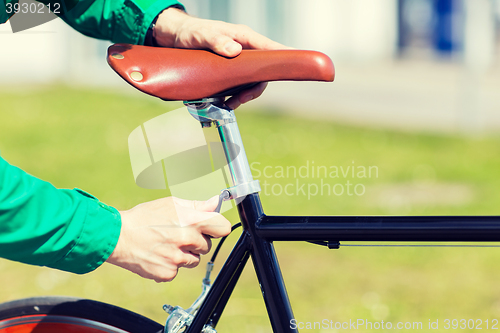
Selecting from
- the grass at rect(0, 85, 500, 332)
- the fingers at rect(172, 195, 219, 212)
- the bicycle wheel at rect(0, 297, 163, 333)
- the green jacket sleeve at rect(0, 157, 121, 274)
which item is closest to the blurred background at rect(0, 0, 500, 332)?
the grass at rect(0, 85, 500, 332)

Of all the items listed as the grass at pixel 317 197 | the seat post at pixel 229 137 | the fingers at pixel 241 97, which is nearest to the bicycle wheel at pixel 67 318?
the seat post at pixel 229 137

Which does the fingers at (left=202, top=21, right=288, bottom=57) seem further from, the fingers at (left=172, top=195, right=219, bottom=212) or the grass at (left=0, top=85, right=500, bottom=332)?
the grass at (left=0, top=85, right=500, bottom=332)

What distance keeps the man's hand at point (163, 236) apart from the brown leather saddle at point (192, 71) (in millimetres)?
241

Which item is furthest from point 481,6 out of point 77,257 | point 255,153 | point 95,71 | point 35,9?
point 95,71

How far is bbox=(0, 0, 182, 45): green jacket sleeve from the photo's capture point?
130 cm

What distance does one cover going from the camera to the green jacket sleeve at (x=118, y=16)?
130 cm

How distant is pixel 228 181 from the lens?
44.3 inches

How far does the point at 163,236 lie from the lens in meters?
1.02

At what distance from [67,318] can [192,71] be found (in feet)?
2.36

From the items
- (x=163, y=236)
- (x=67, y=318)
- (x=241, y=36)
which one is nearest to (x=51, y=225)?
(x=163, y=236)

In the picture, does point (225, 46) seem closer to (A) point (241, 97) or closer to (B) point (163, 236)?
(A) point (241, 97)

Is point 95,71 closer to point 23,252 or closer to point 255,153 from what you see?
point 255,153

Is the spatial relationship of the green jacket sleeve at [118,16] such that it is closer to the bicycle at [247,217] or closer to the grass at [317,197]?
the bicycle at [247,217]

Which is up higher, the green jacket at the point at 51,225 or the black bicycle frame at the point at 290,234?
the green jacket at the point at 51,225
